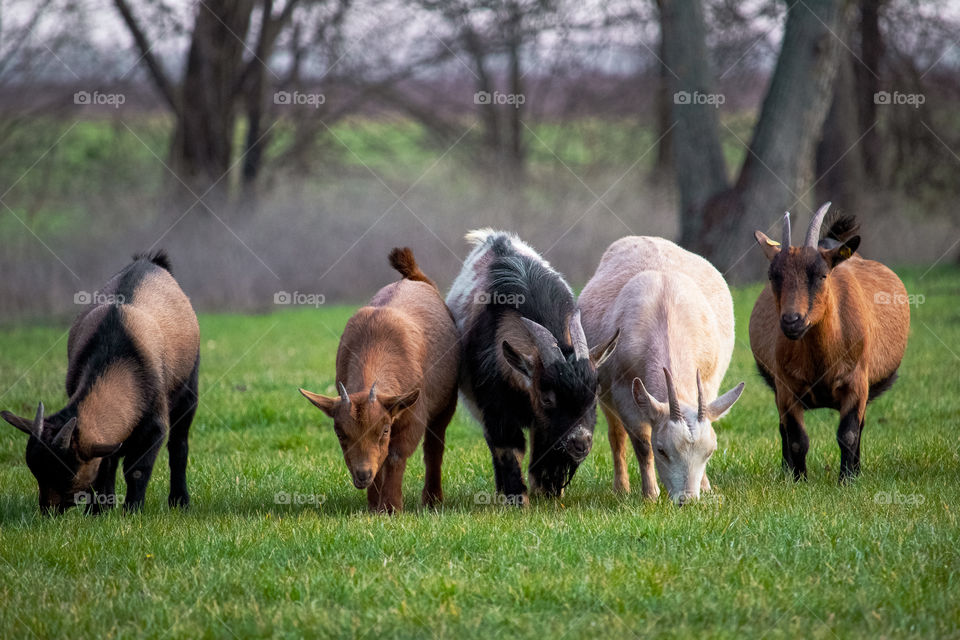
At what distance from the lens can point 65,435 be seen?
6402 millimetres

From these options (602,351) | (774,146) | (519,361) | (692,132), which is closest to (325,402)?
(519,361)

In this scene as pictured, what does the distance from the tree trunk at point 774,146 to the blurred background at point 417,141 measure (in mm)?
38

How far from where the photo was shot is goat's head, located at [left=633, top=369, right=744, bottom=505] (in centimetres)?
631

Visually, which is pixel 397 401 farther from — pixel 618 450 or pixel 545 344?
pixel 618 450

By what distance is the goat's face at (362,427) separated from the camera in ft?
20.4

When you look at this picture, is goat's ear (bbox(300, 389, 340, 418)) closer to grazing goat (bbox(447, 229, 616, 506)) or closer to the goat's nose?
grazing goat (bbox(447, 229, 616, 506))

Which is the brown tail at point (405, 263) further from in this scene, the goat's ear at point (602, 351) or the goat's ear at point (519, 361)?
the goat's ear at point (602, 351)

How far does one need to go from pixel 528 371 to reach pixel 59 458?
295 centimetres

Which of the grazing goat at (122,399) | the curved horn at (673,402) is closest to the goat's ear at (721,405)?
the curved horn at (673,402)

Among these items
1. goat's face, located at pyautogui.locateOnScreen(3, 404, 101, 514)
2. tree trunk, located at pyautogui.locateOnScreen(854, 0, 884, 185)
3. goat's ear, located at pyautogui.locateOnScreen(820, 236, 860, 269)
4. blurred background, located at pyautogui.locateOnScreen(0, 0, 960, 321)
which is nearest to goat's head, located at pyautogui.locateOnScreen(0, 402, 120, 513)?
goat's face, located at pyautogui.locateOnScreen(3, 404, 101, 514)

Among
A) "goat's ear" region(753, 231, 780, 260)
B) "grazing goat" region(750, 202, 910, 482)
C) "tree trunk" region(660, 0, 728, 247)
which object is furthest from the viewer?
"tree trunk" region(660, 0, 728, 247)

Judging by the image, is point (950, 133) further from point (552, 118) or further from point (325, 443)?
point (325, 443)

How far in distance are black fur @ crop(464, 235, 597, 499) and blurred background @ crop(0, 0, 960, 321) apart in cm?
1014

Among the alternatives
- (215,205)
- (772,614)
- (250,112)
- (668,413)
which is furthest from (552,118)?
(772,614)
